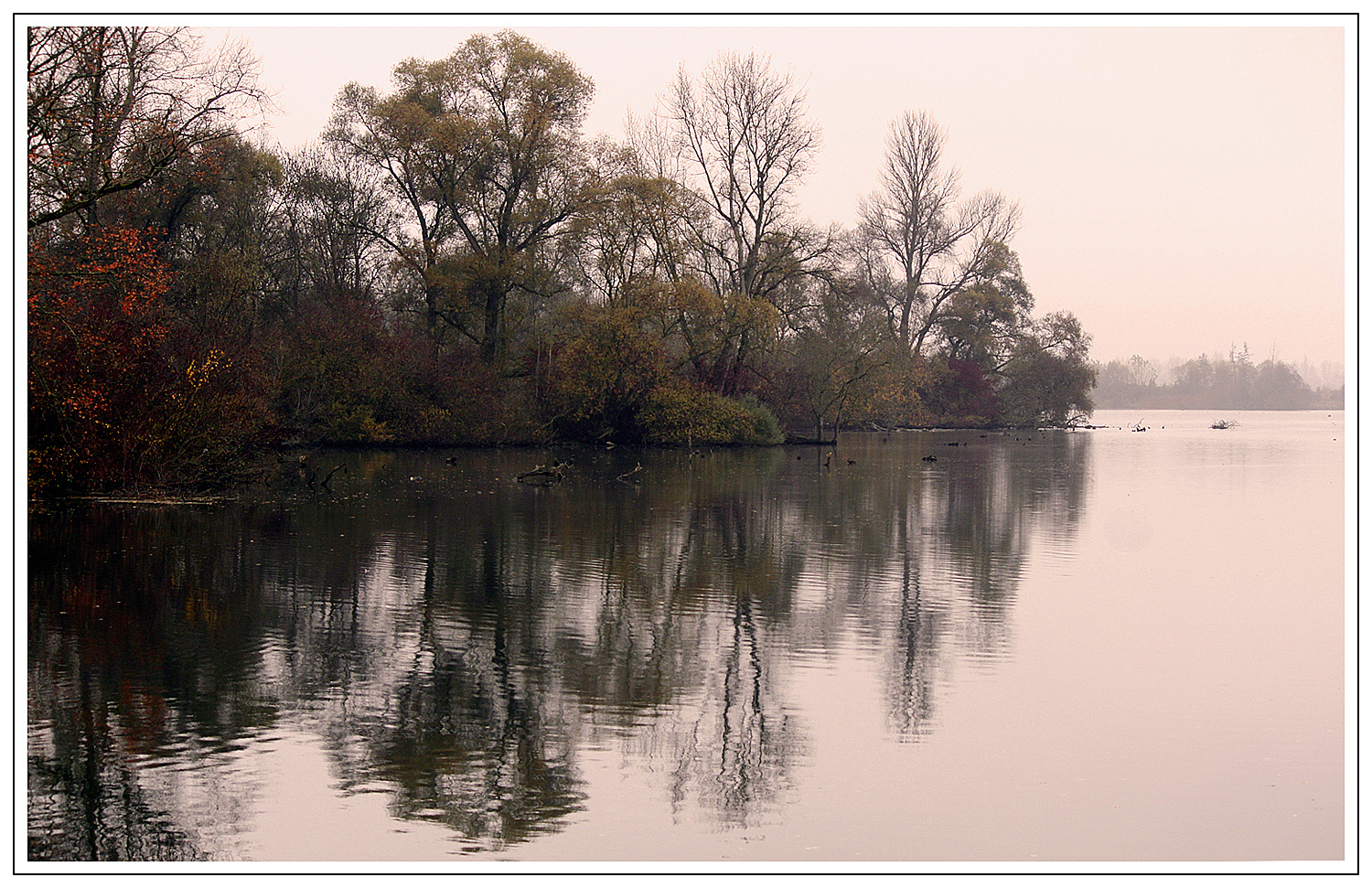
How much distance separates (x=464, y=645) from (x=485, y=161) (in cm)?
3833

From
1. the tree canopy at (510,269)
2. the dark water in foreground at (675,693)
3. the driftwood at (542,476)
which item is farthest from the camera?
the tree canopy at (510,269)

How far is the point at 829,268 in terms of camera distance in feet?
168

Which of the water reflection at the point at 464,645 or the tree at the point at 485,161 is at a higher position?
the tree at the point at 485,161

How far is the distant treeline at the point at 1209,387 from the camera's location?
9831 centimetres

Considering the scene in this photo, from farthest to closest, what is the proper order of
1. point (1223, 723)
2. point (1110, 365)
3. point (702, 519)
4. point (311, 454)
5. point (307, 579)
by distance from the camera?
point (1110, 365) < point (311, 454) < point (702, 519) < point (307, 579) < point (1223, 723)

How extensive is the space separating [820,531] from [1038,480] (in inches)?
537

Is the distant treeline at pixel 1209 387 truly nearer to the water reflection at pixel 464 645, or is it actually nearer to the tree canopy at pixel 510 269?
the tree canopy at pixel 510 269

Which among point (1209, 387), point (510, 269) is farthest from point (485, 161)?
point (1209, 387)

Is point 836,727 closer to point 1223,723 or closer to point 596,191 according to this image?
point 1223,723

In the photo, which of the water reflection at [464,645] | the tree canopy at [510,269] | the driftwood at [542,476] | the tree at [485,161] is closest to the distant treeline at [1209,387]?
the tree canopy at [510,269]

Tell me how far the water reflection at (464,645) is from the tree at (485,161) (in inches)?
1020
